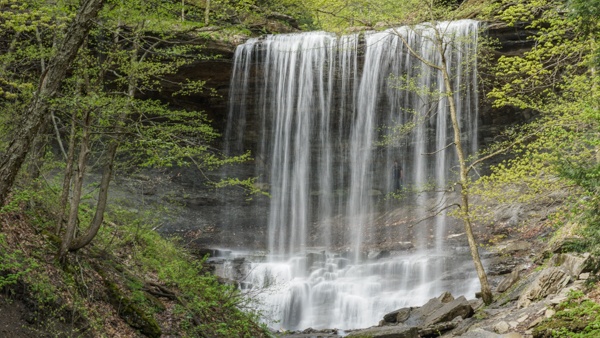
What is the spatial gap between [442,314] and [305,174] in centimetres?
1139

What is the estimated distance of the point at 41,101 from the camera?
504 centimetres

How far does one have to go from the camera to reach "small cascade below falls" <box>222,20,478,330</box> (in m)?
18.7

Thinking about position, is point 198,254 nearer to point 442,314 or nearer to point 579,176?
point 442,314

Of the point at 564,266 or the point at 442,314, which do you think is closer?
the point at 564,266

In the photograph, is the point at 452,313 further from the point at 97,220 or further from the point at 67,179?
the point at 67,179

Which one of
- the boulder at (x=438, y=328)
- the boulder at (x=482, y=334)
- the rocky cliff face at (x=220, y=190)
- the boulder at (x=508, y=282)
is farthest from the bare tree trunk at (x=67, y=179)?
the rocky cliff face at (x=220, y=190)

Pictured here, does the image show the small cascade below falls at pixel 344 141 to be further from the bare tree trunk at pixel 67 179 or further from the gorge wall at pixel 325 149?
the bare tree trunk at pixel 67 179

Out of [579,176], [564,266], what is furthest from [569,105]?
[579,176]

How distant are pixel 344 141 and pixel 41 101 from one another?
56.0 ft

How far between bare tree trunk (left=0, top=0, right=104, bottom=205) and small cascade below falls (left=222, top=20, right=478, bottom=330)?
12565 mm

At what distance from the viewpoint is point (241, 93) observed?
69.1ft

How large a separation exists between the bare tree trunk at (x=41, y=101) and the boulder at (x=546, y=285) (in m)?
7.44

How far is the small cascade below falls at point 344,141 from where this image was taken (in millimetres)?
18703

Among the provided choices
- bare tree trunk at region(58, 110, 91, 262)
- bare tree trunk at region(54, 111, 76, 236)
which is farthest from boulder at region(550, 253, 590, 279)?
bare tree trunk at region(54, 111, 76, 236)
